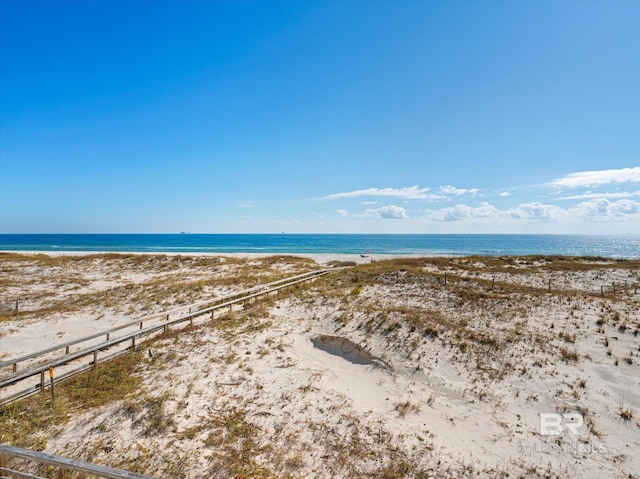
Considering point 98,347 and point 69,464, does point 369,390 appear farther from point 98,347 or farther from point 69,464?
point 98,347

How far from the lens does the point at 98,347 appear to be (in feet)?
34.7

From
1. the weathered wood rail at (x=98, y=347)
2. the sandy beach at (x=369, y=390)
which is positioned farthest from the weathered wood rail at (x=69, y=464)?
the weathered wood rail at (x=98, y=347)

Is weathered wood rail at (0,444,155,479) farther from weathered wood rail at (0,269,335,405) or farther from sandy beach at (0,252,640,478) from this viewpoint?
weathered wood rail at (0,269,335,405)

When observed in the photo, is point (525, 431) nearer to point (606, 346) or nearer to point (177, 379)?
point (606, 346)

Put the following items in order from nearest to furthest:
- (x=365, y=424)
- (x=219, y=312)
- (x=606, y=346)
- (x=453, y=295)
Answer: (x=365, y=424) → (x=606, y=346) → (x=219, y=312) → (x=453, y=295)

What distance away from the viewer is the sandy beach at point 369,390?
677 cm

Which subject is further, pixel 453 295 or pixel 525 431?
pixel 453 295

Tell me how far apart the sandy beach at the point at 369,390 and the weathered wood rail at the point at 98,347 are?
0.68 meters

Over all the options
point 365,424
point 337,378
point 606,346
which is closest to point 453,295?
point 606,346

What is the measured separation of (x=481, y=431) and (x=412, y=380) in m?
2.79

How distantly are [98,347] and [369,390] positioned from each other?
9.61 m

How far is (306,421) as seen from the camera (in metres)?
8.02

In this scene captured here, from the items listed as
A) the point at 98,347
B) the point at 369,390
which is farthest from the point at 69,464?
the point at 98,347

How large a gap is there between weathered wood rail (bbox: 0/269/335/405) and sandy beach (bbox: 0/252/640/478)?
0.68m
